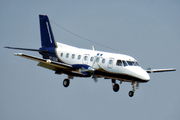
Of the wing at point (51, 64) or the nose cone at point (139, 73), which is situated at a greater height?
the wing at point (51, 64)

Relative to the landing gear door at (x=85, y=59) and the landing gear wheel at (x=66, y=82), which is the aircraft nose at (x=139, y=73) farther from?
the landing gear wheel at (x=66, y=82)

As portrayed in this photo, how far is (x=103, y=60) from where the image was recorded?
3716 centimetres

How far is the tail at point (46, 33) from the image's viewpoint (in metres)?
43.0

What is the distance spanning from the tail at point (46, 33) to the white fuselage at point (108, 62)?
368 centimetres

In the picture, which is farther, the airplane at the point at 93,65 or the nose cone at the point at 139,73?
the airplane at the point at 93,65

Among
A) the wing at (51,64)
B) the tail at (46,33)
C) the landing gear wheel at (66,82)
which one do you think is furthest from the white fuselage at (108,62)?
the tail at (46,33)

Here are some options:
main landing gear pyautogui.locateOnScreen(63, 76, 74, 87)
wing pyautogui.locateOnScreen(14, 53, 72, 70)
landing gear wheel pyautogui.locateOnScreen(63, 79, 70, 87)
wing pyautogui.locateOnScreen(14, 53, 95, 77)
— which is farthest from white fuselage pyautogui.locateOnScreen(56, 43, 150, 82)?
landing gear wheel pyautogui.locateOnScreen(63, 79, 70, 87)

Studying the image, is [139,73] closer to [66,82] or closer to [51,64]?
[66,82]

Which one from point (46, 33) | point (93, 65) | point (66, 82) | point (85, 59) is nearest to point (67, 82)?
point (66, 82)

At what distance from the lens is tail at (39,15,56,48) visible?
4298cm

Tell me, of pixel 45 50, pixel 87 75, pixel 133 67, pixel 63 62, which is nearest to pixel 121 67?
pixel 133 67

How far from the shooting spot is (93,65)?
37.6 metres

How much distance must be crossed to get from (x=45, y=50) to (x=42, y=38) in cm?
188

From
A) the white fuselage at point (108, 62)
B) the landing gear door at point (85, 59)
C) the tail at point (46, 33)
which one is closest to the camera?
the white fuselage at point (108, 62)
